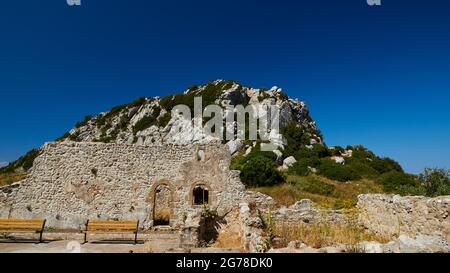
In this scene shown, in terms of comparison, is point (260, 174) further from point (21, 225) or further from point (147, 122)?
point (147, 122)

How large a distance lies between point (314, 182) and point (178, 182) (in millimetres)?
15286

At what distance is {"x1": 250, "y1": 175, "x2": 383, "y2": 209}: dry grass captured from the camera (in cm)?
2250

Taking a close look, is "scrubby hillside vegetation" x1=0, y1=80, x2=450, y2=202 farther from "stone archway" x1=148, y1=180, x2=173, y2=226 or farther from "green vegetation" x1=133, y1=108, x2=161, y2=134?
"stone archway" x1=148, y1=180, x2=173, y2=226

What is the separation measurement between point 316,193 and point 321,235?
1581 centimetres

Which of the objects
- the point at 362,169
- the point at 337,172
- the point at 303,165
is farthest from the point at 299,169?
the point at 362,169

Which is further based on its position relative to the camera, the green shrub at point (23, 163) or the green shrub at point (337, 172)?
the green shrub at point (23, 163)

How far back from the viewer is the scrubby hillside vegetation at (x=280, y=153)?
25.1 meters

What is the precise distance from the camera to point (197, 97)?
48.8 m

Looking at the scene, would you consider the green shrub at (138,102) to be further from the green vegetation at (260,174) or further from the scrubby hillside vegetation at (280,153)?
the green vegetation at (260,174)

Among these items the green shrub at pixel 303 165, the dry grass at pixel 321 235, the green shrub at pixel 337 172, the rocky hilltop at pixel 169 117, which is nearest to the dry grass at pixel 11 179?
the rocky hilltop at pixel 169 117

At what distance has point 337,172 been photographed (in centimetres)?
3108

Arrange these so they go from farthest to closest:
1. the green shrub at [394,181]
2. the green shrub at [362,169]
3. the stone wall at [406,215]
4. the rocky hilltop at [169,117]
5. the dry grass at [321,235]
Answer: the rocky hilltop at [169,117], the green shrub at [362,169], the green shrub at [394,181], the dry grass at [321,235], the stone wall at [406,215]
